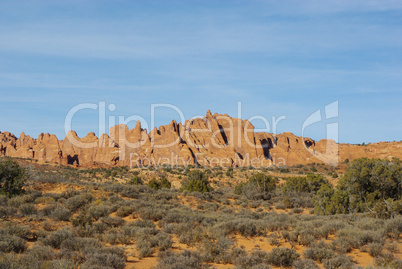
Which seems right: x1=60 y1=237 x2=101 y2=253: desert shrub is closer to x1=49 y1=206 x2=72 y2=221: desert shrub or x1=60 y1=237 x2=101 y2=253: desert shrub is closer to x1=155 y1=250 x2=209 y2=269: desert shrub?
x1=155 y1=250 x2=209 y2=269: desert shrub

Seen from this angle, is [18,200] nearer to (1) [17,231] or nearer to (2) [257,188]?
(1) [17,231]

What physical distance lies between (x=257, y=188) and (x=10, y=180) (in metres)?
26.0

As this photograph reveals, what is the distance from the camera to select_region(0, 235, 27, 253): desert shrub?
946cm

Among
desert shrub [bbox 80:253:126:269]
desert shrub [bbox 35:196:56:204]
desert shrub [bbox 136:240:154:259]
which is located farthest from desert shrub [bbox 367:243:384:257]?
desert shrub [bbox 35:196:56:204]

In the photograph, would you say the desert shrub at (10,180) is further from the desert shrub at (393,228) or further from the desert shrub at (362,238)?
the desert shrub at (393,228)

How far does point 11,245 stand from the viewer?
31.6 ft

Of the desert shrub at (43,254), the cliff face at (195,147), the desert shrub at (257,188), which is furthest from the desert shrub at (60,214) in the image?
the cliff face at (195,147)

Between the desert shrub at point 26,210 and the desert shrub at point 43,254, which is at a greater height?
the desert shrub at point 43,254

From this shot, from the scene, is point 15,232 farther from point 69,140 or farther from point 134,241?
point 69,140

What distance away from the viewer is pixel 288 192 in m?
37.0

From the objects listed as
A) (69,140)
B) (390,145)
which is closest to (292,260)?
(390,145)

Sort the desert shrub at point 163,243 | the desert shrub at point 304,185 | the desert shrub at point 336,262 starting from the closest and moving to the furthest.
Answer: the desert shrub at point 336,262
the desert shrub at point 163,243
the desert shrub at point 304,185

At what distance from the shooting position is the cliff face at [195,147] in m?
102

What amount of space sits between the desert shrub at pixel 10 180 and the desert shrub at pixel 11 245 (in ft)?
38.0
